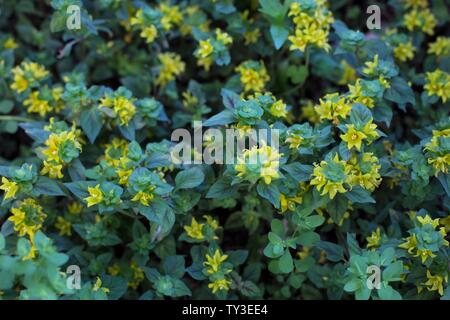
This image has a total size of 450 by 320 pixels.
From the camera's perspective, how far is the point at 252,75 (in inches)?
101

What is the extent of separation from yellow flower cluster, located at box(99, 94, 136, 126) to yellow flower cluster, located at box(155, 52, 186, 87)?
382 mm

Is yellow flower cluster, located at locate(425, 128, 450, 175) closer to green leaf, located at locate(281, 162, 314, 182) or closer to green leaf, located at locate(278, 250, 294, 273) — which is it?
green leaf, located at locate(281, 162, 314, 182)

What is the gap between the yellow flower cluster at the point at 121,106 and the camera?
231cm

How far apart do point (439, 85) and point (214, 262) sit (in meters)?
1.09

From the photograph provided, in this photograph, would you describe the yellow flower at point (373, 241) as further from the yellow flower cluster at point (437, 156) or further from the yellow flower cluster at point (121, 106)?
the yellow flower cluster at point (121, 106)

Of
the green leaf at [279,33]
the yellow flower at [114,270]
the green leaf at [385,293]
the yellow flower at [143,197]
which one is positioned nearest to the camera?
the green leaf at [385,293]

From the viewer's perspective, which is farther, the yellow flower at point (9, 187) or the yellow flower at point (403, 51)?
the yellow flower at point (403, 51)

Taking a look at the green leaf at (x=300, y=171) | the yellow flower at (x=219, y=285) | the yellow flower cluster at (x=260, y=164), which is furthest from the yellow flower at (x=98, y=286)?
the green leaf at (x=300, y=171)

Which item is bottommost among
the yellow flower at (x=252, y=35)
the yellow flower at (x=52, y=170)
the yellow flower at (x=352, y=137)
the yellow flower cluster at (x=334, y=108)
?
the yellow flower at (x=52, y=170)

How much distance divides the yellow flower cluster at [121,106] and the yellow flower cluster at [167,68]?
382 millimetres
